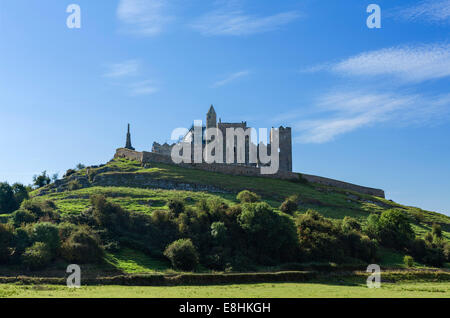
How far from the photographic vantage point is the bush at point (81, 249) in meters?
39.5

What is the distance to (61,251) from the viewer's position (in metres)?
39.9

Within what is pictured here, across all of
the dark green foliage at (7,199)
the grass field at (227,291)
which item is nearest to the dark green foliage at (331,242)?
the grass field at (227,291)

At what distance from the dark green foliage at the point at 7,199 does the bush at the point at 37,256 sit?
2533 cm

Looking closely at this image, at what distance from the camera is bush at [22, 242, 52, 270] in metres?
36.9

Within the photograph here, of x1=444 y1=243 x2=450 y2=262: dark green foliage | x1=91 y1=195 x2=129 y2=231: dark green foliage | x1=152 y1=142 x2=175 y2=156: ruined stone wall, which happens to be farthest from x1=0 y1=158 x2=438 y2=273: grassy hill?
x1=152 y1=142 x2=175 y2=156: ruined stone wall

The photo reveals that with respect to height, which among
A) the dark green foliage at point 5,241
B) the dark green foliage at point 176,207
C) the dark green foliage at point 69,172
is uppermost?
the dark green foliage at point 69,172

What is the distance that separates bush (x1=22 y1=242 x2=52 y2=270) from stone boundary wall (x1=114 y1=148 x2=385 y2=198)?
5116 centimetres

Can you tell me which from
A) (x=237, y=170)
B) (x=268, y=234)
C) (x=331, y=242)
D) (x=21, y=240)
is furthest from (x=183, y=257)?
(x=237, y=170)

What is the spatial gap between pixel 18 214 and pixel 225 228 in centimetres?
2245

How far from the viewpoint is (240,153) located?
10581 cm

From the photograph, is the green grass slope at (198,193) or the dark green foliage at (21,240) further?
the green grass slope at (198,193)

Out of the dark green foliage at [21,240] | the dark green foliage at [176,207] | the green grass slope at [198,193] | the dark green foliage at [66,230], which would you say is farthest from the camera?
the green grass slope at [198,193]

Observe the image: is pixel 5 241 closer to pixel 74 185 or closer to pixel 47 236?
pixel 47 236

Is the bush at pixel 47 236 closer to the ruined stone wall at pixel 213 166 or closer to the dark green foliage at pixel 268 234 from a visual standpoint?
the dark green foliage at pixel 268 234
